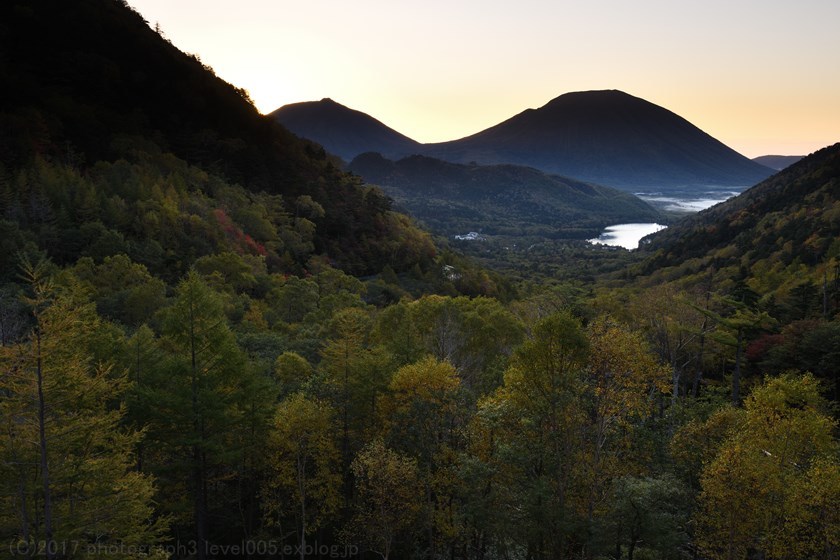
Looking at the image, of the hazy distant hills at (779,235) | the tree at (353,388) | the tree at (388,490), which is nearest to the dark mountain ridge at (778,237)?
the hazy distant hills at (779,235)

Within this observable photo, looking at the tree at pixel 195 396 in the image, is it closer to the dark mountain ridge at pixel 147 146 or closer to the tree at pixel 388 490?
the tree at pixel 388 490

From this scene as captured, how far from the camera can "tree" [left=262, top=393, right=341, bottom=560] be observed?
26.2 m

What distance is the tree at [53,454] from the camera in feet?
46.3

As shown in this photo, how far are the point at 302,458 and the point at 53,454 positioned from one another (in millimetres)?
13657

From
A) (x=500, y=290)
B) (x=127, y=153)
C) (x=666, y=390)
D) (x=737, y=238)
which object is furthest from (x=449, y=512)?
(x=737, y=238)

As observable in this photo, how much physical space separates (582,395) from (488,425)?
467 centimetres

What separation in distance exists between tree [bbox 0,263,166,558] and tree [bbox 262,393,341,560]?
938cm

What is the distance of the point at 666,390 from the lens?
2278 centimetres

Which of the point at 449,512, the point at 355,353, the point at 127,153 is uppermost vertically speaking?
the point at 127,153

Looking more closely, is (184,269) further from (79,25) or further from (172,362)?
(79,25)

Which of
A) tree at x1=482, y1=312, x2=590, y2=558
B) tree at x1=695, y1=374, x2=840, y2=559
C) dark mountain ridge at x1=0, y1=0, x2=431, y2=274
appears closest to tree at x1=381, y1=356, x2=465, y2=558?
tree at x1=482, y1=312, x2=590, y2=558

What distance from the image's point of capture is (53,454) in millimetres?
15023

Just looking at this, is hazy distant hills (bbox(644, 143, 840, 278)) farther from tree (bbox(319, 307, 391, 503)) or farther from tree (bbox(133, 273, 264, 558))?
tree (bbox(133, 273, 264, 558))

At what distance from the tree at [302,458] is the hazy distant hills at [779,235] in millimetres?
88275
